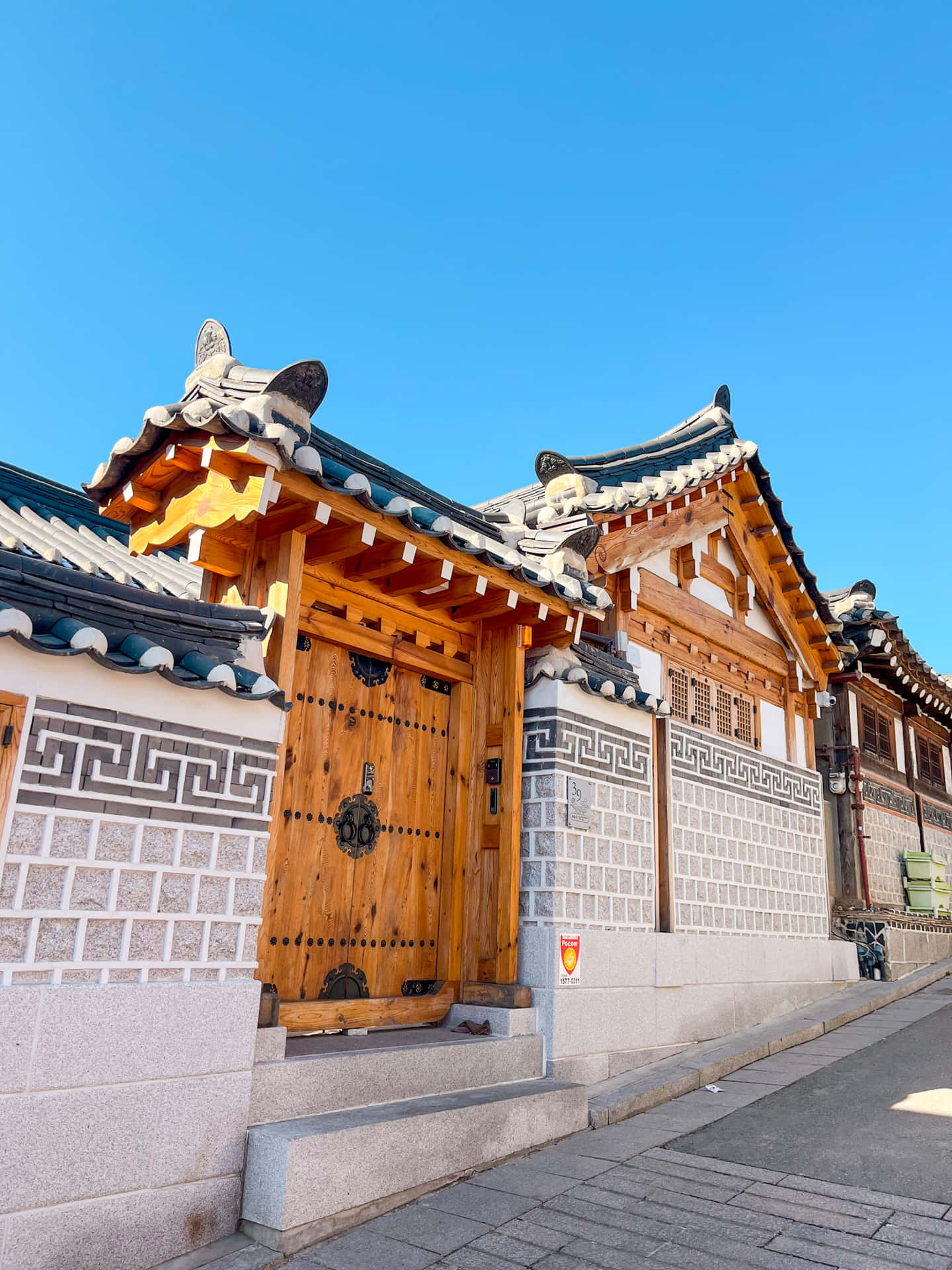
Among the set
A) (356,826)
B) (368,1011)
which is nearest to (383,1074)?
(368,1011)

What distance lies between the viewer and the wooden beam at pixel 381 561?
5844 millimetres

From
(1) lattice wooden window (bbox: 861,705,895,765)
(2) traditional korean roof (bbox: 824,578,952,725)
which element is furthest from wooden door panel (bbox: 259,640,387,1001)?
(1) lattice wooden window (bbox: 861,705,895,765)

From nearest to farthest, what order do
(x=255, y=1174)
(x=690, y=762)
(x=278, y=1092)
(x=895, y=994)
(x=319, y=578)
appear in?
(x=255, y=1174), (x=278, y=1092), (x=319, y=578), (x=690, y=762), (x=895, y=994)

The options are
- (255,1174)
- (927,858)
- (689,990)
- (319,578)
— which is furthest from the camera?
(927,858)

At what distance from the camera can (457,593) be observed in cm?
660

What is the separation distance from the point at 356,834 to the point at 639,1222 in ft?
9.18

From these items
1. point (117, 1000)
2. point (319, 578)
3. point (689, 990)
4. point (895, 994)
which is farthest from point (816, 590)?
point (117, 1000)

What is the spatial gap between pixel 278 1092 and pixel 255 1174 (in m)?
0.41

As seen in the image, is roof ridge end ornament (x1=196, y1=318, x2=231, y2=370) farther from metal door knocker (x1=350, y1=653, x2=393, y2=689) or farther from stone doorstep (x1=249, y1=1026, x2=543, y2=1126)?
A: stone doorstep (x1=249, y1=1026, x2=543, y2=1126)

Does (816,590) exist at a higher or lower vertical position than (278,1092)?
higher

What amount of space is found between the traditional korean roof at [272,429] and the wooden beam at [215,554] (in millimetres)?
591

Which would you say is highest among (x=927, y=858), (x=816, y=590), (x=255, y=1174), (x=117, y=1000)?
(x=816, y=590)

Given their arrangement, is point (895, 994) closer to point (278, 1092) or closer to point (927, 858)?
point (927, 858)

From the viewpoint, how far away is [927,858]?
50.0 feet
